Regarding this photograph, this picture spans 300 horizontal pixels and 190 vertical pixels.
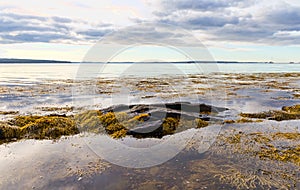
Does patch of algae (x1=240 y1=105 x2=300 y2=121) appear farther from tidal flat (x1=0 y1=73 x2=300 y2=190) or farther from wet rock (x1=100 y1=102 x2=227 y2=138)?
wet rock (x1=100 y1=102 x2=227 y2=138)

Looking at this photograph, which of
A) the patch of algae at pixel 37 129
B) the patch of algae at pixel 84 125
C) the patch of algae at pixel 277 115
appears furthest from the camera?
the patch of algae at pixel 277 115

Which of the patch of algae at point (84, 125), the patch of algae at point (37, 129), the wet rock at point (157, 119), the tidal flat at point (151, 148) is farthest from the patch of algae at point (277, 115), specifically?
the patch of algae at point (37, 129)

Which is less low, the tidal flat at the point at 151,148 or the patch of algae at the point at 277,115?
the patch of algae at the point at 277,115

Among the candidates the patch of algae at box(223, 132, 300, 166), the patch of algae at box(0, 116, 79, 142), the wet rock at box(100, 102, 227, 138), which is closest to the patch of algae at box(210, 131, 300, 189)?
the patch of algae at box(223, 132, 300, 166)

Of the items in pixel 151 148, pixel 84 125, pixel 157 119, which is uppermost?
pixel 157 119

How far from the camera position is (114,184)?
10430 mm

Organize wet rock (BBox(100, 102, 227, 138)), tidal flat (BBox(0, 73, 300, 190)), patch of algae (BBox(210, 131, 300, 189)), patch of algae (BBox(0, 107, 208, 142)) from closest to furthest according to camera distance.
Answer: patch of algae (BBox(210, 131, 300, 189)) < tidal flat (BBox(0, 73, 300, 190)) < patch of algae (BBox(0, 107, 208, 142)) < wet rock (BBox(100, 102, 227, 138))

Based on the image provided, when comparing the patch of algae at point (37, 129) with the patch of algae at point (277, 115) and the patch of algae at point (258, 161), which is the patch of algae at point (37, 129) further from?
the patch of algae at point (277, 115)

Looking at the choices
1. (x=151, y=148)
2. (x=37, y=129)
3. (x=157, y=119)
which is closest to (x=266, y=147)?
(x=151, y=148)

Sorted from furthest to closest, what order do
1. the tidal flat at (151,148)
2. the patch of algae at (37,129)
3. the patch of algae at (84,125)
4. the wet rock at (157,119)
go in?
1. the wet rock at (157,119)
2. the patch of algae at (84,125)
3. the patch of algae at (37,129)
4. the tidal flat at (151,148)

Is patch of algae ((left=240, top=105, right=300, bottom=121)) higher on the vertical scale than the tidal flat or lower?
higher

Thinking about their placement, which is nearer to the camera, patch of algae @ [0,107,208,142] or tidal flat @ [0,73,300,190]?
tidal flat @ [0,73,300,190]

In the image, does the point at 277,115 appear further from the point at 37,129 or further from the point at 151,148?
the point at 37,129

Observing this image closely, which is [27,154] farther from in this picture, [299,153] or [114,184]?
[299,153]
